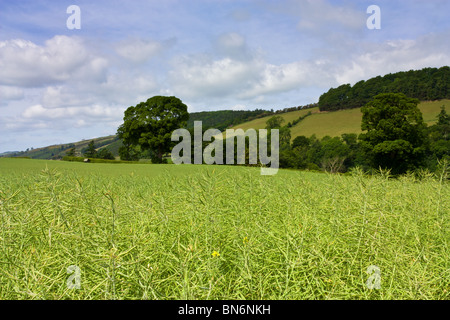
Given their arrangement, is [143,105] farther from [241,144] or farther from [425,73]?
[425,73]

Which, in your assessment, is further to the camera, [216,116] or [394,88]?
[216,116]

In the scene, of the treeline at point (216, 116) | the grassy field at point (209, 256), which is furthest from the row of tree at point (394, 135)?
the treeline at point (216, 116)

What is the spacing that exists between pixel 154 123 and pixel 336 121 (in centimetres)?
6610

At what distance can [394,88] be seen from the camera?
93.9 meters

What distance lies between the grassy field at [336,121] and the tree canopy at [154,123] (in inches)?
2017

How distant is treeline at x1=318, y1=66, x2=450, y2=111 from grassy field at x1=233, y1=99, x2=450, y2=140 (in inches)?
128

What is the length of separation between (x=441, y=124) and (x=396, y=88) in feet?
95.5

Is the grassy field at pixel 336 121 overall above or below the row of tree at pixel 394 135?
above

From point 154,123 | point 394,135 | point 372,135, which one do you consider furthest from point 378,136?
point 154,123

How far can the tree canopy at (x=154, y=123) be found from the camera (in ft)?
158

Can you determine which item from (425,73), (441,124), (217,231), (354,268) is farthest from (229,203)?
(425,73)

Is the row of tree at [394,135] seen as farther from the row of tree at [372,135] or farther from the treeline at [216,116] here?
the treeline at [216,116]

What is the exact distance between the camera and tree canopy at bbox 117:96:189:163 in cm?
4809

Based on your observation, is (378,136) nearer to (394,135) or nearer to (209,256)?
(394,135)
